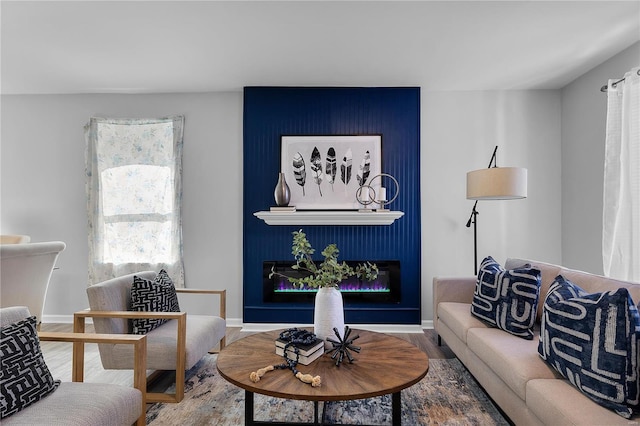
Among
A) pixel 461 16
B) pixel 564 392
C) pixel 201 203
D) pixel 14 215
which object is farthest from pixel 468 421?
pixel 14 215

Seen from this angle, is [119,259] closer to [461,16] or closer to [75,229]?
[75,229]

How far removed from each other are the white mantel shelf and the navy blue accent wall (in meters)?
0.16

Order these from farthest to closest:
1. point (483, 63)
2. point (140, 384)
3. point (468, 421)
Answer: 1. point (483, 63)
2. point (468, 421)
3. point (140, 384)

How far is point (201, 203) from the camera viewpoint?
3.86 metres

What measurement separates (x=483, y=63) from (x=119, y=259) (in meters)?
4.27

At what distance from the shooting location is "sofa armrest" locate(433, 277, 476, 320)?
3010 mm

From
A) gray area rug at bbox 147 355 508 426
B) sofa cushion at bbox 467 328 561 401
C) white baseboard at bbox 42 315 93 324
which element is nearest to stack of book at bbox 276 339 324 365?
gray area rug at bbox 147 355 508 426

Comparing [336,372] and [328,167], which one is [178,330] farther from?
[328,167]

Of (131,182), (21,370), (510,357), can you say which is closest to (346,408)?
(510,357)

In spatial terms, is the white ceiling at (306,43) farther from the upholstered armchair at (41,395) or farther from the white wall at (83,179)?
the upholstered armchair at (41,395)

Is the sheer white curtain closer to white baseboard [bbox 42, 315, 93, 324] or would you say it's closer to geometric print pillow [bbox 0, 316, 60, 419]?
geometric print pillow [bbox 0, 316, 60, 419]

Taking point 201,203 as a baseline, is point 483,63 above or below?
above

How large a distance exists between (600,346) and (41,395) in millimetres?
2229

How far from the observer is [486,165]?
12.5 ft
